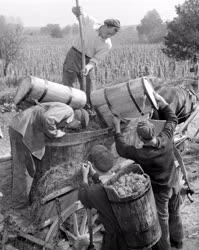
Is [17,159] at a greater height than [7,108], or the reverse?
[17,159]

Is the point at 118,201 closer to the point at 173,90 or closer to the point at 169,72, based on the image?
the point at 173,90

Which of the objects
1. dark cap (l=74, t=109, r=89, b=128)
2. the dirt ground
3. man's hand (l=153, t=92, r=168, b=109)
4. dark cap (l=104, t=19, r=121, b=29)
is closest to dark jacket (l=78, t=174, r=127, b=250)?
the dirt ground

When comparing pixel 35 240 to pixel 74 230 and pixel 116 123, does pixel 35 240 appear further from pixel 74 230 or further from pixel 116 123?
pixel 116 123

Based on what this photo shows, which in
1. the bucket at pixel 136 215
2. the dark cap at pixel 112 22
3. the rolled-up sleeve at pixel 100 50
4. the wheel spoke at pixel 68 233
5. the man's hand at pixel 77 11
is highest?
the man's hand at pixel 77 11

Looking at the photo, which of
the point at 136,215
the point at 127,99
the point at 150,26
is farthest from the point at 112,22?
the point at 150,26

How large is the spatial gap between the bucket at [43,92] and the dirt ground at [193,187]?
2278mm

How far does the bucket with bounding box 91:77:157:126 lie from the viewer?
5.28 m

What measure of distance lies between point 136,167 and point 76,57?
3335mm

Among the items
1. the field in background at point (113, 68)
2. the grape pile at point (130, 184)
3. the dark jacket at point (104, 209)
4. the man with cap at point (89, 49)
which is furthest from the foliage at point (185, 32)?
the dark jacket at point (104, 209)

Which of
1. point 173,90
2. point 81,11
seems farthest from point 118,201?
point 81,11

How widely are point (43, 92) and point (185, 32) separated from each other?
12.7 meters

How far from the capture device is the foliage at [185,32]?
16.8 metres

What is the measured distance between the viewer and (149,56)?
23766 millimetres

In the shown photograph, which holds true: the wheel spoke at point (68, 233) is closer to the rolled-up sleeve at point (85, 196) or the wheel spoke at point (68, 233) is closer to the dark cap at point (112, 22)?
the rolled-up sleeve at point (85, 196)
